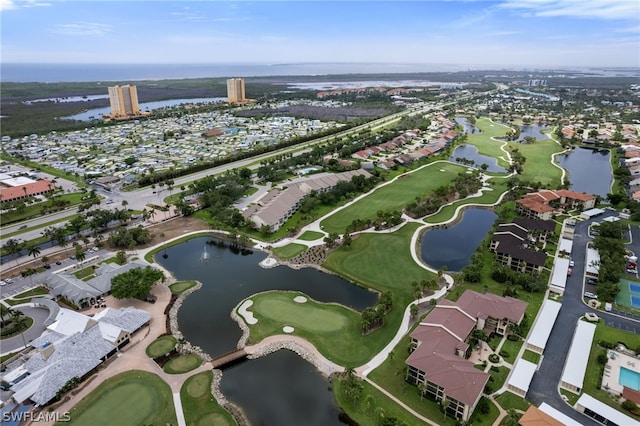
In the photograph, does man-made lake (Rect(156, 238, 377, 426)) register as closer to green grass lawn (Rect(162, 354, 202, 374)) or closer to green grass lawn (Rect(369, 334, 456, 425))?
green grass lawn (Rect(162, 354, 202, 374))

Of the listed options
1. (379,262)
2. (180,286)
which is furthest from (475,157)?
(180,286)

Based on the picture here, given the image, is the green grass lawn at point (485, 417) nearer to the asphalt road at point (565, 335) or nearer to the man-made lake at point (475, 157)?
the asphalt road at point (565, 335)

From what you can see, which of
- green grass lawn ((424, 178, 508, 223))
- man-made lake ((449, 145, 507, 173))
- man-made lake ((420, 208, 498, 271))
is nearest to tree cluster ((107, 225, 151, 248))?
man-made lake ((420, 208, 498, 271))

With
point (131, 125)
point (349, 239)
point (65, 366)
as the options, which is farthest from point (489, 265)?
point (131, 125)

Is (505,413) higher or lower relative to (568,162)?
lower

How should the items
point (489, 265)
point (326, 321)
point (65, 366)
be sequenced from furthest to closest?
point (489, 265), point (326, 321), point (65, 366)

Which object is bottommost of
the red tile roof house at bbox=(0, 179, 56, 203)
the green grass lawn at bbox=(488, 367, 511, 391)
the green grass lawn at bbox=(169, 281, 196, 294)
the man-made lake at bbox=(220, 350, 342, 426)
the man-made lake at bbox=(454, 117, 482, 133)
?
the man-made lake at bbox=(220, 350, 342, 426)

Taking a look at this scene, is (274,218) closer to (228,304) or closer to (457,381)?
(228,304)
